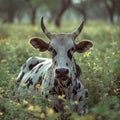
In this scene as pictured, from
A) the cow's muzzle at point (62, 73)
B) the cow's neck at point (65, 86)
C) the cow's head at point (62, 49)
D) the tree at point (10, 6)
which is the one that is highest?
the tree at point (10, 6)

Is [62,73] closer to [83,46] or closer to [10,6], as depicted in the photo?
[83,46]

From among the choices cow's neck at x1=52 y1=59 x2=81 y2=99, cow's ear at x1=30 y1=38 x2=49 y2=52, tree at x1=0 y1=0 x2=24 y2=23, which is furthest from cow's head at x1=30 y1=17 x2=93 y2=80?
tree at x1=0 y1=0 x2=24 y2=23

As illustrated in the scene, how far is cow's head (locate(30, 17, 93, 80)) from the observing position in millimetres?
6320

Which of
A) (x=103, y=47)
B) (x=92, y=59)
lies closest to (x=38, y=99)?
(x=92, y=59)

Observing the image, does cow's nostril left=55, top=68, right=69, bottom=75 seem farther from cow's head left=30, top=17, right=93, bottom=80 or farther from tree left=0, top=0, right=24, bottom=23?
tree left=0, top=0, right=24, bottom=23

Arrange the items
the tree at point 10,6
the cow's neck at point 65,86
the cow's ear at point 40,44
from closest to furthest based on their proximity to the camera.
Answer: the cow's neck at point 65,86 → the cow's ear at point 40,44 → the tree at point 10,6

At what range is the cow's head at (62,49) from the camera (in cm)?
632

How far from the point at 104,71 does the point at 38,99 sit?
7.82ft

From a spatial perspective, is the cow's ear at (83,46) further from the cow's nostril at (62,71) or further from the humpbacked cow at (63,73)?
the cow's nostril at (62,71)

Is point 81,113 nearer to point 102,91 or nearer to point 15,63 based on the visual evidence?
point 102,91

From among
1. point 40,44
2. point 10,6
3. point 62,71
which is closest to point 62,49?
point 62,71

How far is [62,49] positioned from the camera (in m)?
6.67

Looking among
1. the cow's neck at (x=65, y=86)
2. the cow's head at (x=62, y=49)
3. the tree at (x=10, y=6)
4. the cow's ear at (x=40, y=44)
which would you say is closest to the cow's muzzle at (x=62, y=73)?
the cow's head at (x=62, y=49)

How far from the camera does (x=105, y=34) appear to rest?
21.0 metres
